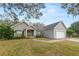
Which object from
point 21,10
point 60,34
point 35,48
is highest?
point 21,10

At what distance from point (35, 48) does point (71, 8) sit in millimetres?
606

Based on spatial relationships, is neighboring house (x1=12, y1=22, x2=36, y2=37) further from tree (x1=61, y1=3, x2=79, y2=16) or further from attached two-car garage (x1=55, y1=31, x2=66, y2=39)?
tree (x1=61, y1=3, x2=79, y2=16)

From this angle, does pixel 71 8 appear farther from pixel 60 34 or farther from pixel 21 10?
pixel 21 10

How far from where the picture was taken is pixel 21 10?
251cm

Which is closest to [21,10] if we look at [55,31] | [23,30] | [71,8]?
[23,30]

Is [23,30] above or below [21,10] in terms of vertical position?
below

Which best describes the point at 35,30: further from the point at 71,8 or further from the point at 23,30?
the point at 71,8

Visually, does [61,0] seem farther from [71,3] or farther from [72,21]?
[72,21]

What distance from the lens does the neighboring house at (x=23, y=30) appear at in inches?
98.6

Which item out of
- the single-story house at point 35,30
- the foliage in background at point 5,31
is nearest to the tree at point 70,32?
the single-story house at point 35,30

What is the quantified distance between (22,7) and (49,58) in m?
0.65

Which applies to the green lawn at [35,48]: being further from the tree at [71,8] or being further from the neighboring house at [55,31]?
the tree at [71,8]

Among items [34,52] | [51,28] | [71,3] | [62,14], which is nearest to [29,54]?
[34,52]

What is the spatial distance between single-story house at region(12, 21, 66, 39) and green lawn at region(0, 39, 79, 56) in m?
0.08
